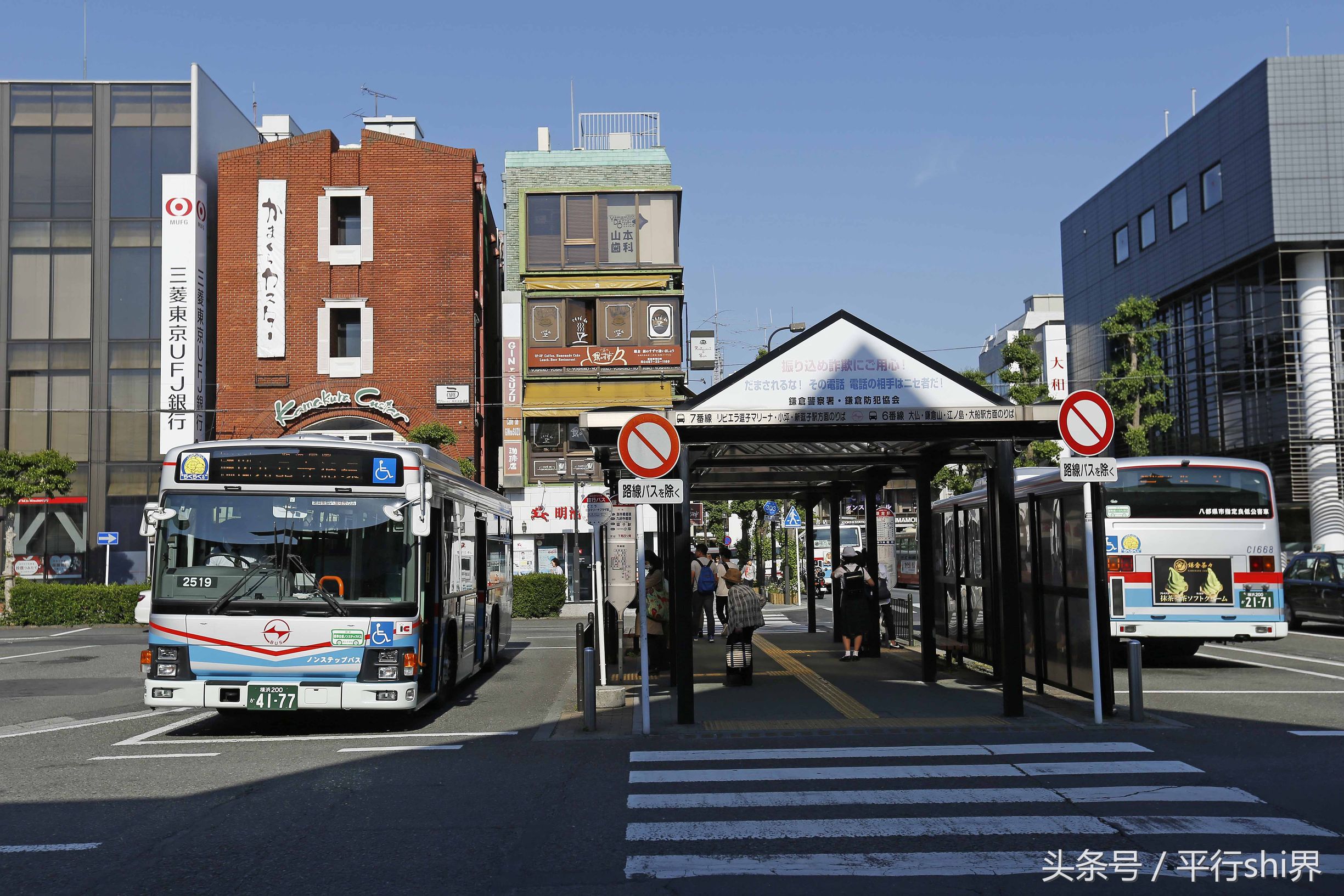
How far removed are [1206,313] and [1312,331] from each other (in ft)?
16.4

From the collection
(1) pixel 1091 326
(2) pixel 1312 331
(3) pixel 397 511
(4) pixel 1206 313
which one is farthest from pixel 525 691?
(1) pixel 1091 326

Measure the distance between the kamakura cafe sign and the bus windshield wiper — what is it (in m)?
29.0

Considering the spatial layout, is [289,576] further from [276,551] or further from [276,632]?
[276,632]

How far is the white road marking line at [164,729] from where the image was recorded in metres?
11.7

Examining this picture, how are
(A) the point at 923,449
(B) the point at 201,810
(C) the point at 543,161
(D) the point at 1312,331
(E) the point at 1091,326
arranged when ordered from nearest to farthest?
1. (B) the point at 201,810
2. (A) the point at 923,449
3. (D) the point at 1312,331
4. (C) the point at 543,161
5. (E) the point at 1091,326

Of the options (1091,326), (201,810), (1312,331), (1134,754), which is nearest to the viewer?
(201,810)

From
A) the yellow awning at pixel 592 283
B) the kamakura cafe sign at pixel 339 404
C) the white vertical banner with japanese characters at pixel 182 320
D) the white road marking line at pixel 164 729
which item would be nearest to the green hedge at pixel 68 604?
the white vertical banner with japanese characters at pixel 182 320

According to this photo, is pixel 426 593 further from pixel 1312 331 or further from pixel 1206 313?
pixel 1206 313

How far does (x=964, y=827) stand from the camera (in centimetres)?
736

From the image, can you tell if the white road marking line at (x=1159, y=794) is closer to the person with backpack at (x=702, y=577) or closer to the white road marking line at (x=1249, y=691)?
the white road marking line at (x=1249, y=691)

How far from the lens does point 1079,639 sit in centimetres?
1254

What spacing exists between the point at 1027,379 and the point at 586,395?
15.2 metres

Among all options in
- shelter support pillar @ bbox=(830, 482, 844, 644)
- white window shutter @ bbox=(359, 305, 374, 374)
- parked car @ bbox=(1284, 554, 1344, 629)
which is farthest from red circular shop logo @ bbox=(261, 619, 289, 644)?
white window shutter @ bbox=(359, 305, 374, 374)

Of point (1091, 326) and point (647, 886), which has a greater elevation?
point (1091, 326)
